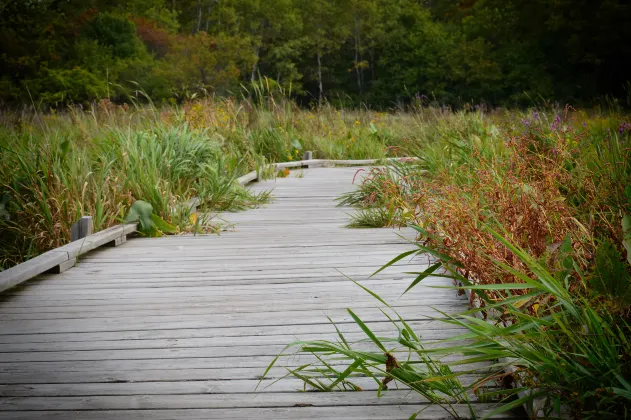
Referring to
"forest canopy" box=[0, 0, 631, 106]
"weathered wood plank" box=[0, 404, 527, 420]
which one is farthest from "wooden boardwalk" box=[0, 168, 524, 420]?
"forest canopy" box=[0, 0, 631, 106]

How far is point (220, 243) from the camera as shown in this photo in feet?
15.7

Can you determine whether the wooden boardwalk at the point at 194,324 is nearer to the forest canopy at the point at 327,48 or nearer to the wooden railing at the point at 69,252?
the wooden railing at the point at 69,252

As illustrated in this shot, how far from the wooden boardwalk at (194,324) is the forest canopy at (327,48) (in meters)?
20.6

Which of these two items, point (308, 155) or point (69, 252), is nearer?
point (69, 252)

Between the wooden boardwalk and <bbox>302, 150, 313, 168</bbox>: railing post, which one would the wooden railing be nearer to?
the wooden boardwalk

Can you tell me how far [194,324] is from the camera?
285 cm

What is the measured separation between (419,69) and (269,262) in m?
39.3

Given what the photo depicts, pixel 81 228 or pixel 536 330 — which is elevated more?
pixel 536 330

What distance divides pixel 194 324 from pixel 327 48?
1706 inches

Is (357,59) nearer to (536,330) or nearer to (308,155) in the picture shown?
(308,155)

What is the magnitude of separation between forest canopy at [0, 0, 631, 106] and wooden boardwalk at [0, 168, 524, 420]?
20563mm

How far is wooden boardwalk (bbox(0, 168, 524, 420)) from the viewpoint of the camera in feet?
6.73

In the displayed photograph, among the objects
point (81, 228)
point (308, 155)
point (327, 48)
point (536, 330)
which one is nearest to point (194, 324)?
point (536, 330)

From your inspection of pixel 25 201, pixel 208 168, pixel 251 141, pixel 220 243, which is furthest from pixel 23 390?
pixel 251 141
